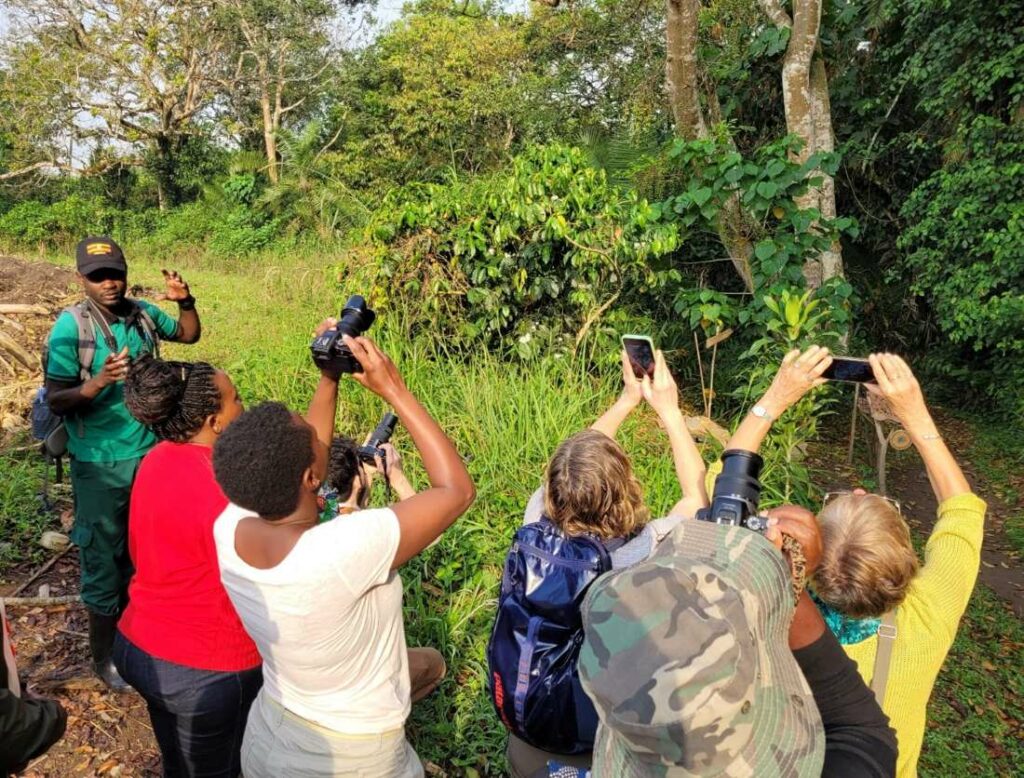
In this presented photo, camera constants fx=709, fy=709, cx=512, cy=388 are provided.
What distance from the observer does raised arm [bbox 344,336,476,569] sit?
62.9 inches

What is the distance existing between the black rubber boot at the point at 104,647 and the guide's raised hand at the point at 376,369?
211cm

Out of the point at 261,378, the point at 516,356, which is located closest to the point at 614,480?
the point at 516,356

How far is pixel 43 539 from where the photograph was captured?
4035mm

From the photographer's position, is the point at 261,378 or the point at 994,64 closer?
the point at 261,378

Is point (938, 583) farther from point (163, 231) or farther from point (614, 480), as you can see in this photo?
point (163, 231)

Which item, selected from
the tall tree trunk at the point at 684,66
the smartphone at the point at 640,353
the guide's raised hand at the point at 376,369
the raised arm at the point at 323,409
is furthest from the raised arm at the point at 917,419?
the tall tree trunk at the point at 684,66

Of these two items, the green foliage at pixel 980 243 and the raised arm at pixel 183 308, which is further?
the green foliage at pixel 980 243

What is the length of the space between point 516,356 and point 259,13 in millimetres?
18159

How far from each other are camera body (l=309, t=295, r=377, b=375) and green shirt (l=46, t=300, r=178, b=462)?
147cm

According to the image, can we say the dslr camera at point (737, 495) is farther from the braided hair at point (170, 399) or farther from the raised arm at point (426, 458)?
the braided hair at point (170, 399)

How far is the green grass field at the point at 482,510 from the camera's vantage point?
120 inches

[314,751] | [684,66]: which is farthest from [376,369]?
[684,66]

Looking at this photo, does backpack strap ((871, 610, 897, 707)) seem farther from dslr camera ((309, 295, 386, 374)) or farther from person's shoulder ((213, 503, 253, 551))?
person's shoulder ((213, 503, 253, 551))

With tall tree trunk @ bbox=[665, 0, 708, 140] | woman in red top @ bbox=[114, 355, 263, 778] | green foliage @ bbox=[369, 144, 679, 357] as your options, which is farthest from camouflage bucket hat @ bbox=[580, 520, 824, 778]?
tall tree trunk @ bbox=[665, 0, 708, 140]
